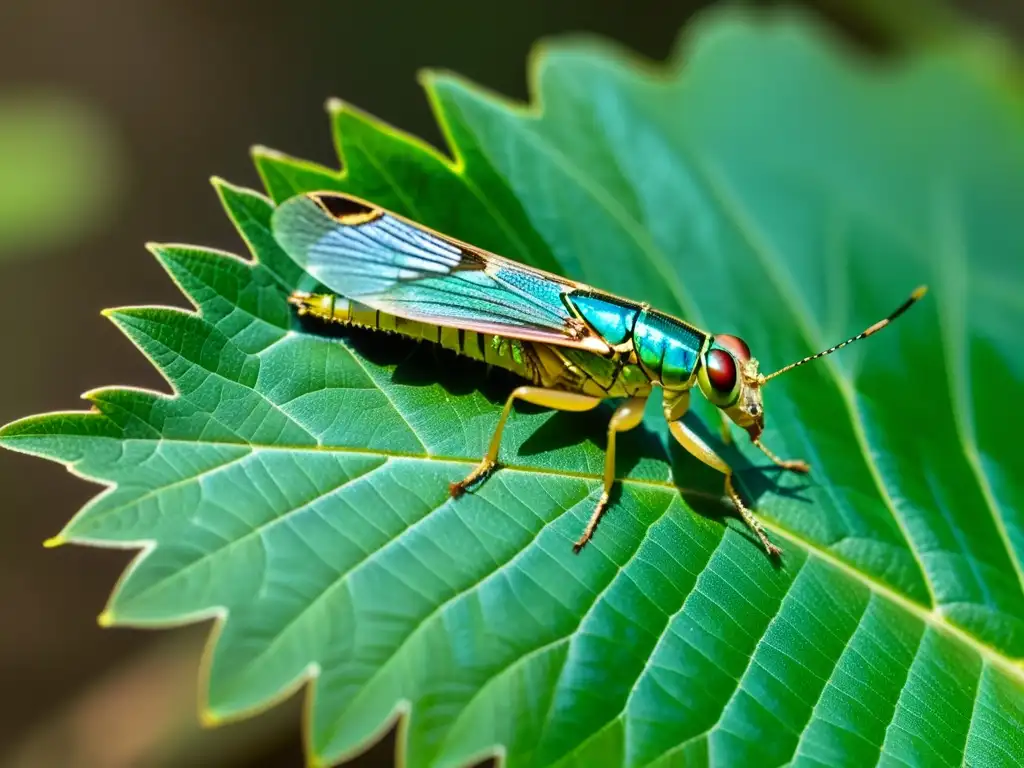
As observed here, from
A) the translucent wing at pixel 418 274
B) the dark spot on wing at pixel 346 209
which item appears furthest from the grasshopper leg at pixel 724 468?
the dark spot on wing at pixel 346 209

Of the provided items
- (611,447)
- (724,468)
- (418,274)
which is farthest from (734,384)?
(418,274)

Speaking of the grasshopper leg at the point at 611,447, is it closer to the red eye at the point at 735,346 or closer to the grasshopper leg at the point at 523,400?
the grasshopper leg at the point at 523,400

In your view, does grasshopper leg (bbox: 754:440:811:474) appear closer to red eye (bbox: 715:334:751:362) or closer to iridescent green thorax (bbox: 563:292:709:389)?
red eye (bbox: 715:334:751:362)

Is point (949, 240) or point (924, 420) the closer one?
point (924, 420)

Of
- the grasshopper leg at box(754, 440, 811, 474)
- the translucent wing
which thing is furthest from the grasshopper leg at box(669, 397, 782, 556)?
the translucent wing

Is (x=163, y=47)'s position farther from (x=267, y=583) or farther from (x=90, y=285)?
(x=267, y=583)

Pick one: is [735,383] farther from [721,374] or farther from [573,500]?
[573,500]

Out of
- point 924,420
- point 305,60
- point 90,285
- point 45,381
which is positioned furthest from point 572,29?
point 924,420
